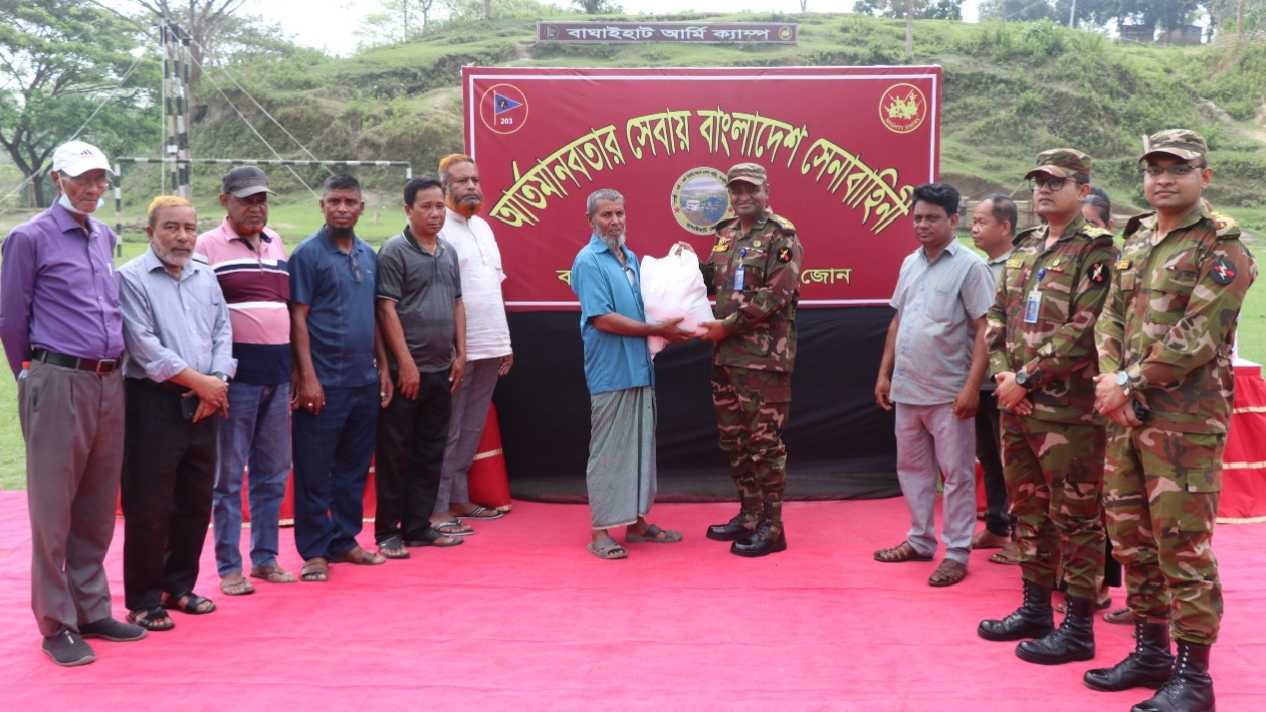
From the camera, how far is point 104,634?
3652 millimetres

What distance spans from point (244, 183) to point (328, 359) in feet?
2.48

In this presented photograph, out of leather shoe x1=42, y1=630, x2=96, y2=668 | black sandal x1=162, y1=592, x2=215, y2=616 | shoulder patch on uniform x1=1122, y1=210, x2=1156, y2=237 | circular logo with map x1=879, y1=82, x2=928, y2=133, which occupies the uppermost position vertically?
circular logo with map x1=879, y1=82, x2=928, y2=133

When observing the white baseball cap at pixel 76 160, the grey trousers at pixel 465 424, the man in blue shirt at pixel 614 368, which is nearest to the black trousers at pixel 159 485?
the white baseball cap at pixel 76 160

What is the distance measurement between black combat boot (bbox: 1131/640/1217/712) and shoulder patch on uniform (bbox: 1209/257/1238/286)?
0.99 m

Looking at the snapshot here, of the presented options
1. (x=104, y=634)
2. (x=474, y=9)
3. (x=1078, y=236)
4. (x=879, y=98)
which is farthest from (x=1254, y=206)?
(x=474, y=9)

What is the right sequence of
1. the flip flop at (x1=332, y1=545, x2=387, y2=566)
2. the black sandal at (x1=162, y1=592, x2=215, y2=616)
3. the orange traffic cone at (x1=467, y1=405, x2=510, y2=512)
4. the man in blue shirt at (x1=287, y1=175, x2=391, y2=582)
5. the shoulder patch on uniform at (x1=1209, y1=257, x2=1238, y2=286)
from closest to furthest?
the shoulder patch on uniform at (x1=1209, y1=257, x2=1238, y2=286), the black sandal at (x1=162, y1=592, x2=215, y2=616), the man in blue shirt at (x1=287, y1=175, x2=391, y2=582), the flip flop at (x1=332, y1=545, x2=387, y2=566), the orange traffic cone at (x1=467, y1=405, x2=510, y2=512)

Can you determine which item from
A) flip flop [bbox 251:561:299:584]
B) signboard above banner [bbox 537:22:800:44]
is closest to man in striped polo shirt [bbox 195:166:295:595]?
flip flop [bbox 251:561:299:584]

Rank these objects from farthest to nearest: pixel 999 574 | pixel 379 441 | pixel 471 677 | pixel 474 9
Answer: pixel 474 9 → pixel 379 441 → pixel 999 574 → pixel 471 677

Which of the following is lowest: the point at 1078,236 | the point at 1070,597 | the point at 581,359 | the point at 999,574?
the point at 999,574

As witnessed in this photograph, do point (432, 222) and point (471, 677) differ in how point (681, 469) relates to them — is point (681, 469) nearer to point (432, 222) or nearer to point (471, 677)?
point (432, 222)

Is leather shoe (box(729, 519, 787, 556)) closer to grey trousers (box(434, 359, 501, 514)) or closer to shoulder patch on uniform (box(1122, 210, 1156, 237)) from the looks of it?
grey trousers (box(434, 359, 501, 514))

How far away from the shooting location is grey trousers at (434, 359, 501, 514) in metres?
5.24

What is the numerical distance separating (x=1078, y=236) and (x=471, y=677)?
2359 mm

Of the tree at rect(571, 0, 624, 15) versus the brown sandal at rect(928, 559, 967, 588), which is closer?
the brown sandal at rect(928, 559, 967, 588)
